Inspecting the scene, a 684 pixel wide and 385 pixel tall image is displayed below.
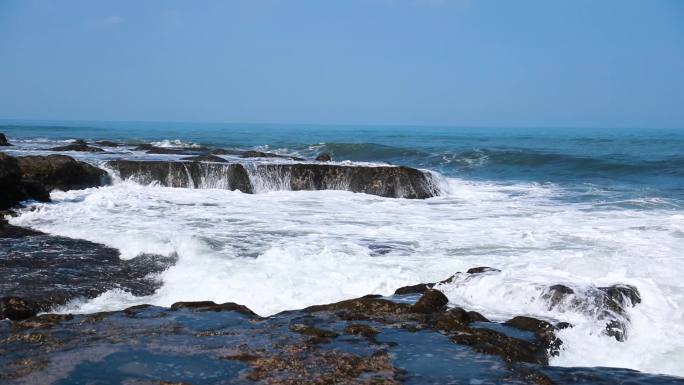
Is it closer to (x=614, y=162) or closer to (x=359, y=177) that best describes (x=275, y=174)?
(x=359, y=177)

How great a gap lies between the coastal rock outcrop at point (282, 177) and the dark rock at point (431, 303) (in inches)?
482

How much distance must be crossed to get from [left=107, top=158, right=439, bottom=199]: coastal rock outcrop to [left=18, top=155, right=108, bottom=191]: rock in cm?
156

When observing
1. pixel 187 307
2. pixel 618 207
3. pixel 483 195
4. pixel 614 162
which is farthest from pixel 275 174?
pixel 614 162

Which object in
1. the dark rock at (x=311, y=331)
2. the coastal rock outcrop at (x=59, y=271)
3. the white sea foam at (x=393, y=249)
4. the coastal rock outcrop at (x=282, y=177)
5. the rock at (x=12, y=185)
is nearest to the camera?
the dark rock at (x=311, y=331)

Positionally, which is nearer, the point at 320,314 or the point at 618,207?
the point at 320,314

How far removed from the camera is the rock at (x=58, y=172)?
650 inches

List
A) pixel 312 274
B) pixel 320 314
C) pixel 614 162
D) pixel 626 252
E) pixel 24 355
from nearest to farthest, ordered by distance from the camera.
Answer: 1. pixel 24 355
2. pixel 320 314
3. pixel 312 274
4. pixel 626 252
5. pixel 614 162

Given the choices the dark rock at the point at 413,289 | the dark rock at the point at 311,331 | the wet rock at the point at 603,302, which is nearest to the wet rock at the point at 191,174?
the dark rock at the point at 413,289

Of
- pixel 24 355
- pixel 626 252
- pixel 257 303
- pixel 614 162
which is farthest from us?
pixel 614 162

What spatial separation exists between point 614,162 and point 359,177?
1792cm

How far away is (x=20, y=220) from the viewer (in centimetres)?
1247

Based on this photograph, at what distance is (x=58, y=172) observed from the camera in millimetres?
16906

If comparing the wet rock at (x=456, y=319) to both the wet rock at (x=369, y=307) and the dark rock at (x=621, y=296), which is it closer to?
the wet rock at (x=369, y=307)

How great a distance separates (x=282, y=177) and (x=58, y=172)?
6.55 m
